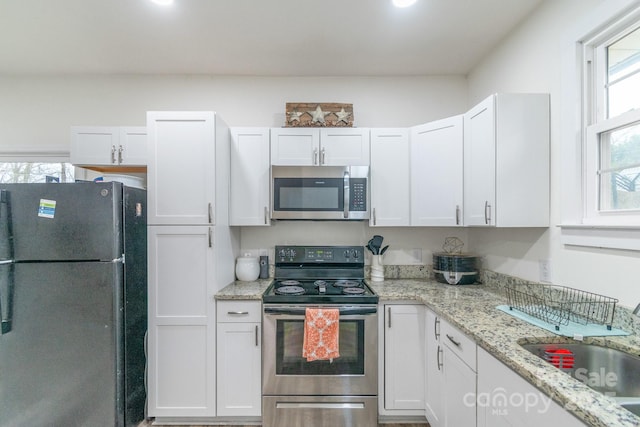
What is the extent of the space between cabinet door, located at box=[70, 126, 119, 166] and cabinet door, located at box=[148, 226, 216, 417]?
813 millimetres

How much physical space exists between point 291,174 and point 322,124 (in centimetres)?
49

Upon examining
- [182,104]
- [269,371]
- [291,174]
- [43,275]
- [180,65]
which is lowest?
[269,371]

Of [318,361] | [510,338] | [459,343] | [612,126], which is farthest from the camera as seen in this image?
[318,361]

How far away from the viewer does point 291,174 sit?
2.31 meters

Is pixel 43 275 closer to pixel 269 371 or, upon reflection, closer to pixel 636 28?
pixel 269 371

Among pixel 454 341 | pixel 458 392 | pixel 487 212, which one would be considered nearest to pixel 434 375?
pixel 458 392

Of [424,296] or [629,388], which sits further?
[424,296]

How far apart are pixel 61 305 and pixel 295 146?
186 cm

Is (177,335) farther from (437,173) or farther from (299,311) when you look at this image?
(437,173)

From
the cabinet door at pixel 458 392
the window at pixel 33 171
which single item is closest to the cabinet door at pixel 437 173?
the cabinet door at pixel 458 392

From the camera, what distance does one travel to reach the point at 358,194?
7.62 ft

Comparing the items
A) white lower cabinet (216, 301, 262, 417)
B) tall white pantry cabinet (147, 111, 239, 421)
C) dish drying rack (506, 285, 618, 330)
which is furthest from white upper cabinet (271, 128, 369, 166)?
dish drying rack (506, 285, 618, 330)

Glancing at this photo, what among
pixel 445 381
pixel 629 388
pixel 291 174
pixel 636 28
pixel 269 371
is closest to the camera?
pixel 629 388

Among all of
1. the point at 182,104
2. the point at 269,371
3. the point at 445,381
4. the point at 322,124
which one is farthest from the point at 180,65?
the point at 445,381
